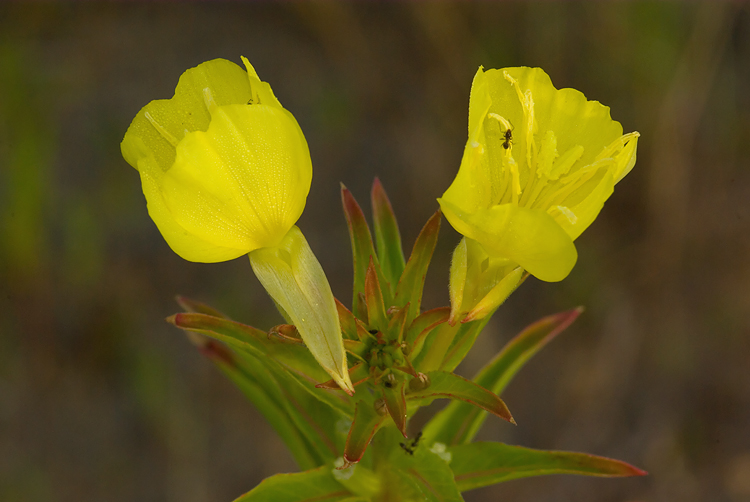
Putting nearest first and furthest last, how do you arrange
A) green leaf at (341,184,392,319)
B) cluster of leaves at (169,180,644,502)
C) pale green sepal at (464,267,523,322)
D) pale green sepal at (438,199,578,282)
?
pale green sepal at (438,199,578,282) < pale green sepal at (464,267,523,322) < cluster of leaves at (169,180,644,502) < green leaf at (341,184,392,319)

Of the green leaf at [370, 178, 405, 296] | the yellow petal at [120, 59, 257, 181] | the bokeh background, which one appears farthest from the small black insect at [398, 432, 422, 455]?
the bokeh background

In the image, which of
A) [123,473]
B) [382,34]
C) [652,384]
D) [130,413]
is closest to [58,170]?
[130,413]

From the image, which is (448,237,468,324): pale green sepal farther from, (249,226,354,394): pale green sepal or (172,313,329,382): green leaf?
(172,313,329,382): green leaf

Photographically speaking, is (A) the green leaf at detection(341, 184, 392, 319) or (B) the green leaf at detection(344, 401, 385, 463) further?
(A) the green leaf at detection(341, 184, 392, 319)

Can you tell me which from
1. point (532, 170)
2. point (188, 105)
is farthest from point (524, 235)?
point (188, 105)

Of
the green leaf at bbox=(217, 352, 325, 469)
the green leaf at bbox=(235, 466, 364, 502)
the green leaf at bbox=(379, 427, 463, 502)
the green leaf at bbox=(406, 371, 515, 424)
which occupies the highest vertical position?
the green leaf at bbox=(406, 371, 515, 424)

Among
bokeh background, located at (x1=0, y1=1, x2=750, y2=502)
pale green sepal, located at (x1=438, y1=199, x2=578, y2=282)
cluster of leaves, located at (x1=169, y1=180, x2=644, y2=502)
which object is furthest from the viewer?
bokeh background, located at (x1=0, y1=1, x2=750, y2=502)
